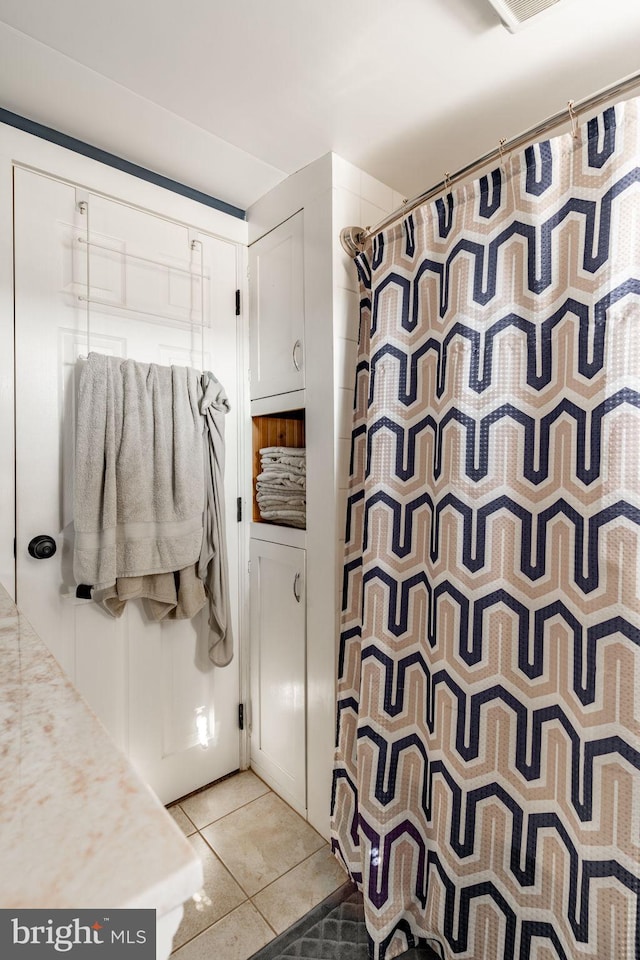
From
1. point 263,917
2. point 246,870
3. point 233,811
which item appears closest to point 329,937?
point 263,917

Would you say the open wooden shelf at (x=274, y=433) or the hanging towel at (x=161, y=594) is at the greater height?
the open wooden shelf at (x=274, y=433)

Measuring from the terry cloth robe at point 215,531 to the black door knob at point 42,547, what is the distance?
488 millimetres

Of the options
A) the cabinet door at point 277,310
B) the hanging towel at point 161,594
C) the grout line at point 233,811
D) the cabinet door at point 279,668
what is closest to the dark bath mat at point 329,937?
the cabinet door at point 279,668

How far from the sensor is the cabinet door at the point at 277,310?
174cm

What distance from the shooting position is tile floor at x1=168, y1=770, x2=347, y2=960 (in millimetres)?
1352

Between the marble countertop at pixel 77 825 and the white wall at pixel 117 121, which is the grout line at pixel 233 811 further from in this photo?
the white wall at pixel 117 121

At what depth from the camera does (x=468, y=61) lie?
125 centimetres

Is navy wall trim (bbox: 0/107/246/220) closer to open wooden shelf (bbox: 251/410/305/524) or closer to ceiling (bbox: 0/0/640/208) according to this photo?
ceiling (bbox: 0/0/640/208)

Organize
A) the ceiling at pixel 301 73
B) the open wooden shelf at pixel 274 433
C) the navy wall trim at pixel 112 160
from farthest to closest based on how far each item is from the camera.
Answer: the open wooden shelf at pixel 274 433 → the navy wall trim at pixel 112 160 → the ceiling at pixel 301 73

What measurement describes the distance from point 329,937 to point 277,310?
1993 mm

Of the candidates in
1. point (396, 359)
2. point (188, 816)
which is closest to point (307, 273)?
point (396, 359)

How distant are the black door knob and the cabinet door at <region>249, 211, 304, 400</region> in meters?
0.92

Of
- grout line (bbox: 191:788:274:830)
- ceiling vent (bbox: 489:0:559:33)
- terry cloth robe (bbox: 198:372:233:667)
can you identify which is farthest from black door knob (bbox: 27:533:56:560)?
ceiling vent (bbox: 489:0:559:33)

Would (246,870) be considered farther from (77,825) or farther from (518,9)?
(518,9)
